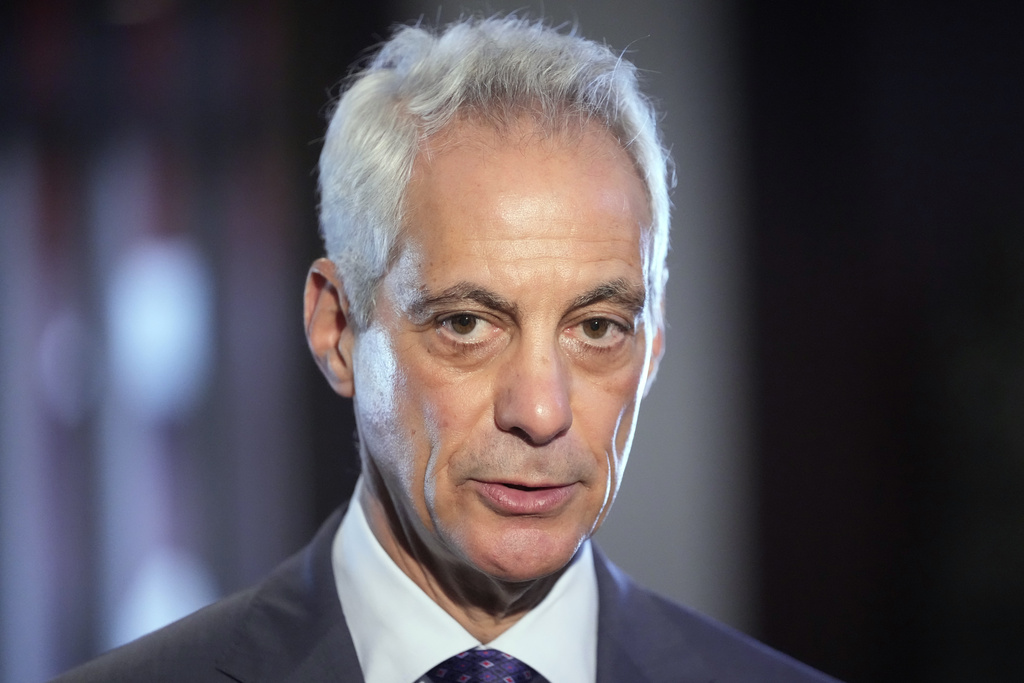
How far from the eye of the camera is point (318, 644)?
5.72 ft

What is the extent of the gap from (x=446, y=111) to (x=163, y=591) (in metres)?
2.54

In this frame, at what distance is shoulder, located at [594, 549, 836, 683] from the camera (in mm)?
1877

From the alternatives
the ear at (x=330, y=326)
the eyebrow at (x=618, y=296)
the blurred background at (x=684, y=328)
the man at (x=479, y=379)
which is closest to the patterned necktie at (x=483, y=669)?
the man at (x=479, y=379)

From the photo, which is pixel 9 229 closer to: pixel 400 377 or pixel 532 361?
pixel 400 377

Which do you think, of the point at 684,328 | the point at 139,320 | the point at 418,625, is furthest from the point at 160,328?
the point at 418,625

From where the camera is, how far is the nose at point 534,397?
1590mm

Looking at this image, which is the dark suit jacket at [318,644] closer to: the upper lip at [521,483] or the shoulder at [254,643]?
the shoulder at [254,643]

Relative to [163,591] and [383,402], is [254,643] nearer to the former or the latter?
[383,402]

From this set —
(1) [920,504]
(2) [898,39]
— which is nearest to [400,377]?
(1) [920,504]

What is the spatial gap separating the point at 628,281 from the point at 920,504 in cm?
221

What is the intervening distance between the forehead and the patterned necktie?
704mm

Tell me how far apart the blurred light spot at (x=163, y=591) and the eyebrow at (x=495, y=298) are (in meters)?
2.33

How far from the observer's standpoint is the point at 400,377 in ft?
5.66

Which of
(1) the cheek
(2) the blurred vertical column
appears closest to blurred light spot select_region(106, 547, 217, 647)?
(2) the blurred vertical column
